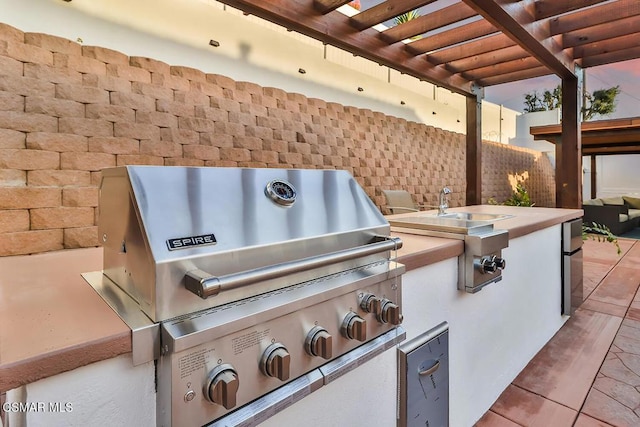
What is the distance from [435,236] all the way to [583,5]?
2.38 meters

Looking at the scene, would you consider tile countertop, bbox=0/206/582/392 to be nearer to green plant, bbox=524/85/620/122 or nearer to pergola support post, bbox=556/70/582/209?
pergola support post, bbox=556/70/582/209

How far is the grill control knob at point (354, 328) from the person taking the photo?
0.83 meters

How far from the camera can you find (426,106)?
638 cm

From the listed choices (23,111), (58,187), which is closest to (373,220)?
(58,187)

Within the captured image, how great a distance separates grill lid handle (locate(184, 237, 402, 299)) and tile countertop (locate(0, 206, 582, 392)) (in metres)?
0.13

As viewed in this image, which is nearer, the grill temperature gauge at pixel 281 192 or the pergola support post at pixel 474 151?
the grill temperature gauge at pixel 281 192

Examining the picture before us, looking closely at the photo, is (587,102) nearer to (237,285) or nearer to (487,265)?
(487,265)

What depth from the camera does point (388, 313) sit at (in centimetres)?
95

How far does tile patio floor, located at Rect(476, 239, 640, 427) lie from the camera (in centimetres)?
155

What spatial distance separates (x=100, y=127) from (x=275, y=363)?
2528 mm

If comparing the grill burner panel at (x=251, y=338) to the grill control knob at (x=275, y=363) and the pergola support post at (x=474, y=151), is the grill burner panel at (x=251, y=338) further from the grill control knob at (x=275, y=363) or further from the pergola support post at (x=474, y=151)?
the pergola support post at (x=474, y=151)

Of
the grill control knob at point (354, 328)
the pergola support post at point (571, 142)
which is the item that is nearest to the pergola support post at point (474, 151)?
the pergola support post at point (571, 142)

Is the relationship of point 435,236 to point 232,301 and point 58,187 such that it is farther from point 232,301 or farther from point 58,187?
point 58,187

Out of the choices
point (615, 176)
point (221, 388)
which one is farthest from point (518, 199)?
point (221, 388)
